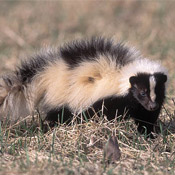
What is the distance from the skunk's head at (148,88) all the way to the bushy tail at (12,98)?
1.27 m

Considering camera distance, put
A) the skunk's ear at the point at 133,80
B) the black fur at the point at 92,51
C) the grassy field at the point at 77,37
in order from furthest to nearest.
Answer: the black fur at the point at 92,51 < the skunk's ear at the point at 133,80 < the grassy field at the point at 77,37

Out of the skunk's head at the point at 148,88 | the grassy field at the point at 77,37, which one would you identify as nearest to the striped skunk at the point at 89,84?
the skunk's head at the point at 148,88

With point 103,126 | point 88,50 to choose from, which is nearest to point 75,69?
A: point 88,50

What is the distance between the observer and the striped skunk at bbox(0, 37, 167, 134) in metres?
4.66

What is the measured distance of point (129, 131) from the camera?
4879 mm

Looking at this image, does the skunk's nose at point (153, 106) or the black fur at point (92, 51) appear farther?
the black fur at point (92, 51)

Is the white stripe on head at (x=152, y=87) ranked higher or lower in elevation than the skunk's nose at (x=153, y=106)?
higher

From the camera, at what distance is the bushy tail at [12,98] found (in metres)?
4.82

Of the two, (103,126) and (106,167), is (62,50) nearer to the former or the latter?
(103,126)

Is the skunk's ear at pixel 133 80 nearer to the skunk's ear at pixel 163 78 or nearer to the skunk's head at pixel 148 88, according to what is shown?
the skunk's head at pixel 148 88

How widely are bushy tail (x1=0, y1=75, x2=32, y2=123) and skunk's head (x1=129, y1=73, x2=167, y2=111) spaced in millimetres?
1270

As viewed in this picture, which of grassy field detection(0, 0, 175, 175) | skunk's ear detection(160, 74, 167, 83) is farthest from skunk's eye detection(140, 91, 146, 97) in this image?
grassy field detection(0, 0, 175, 175)

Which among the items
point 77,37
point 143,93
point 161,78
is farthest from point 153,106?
point 77,37

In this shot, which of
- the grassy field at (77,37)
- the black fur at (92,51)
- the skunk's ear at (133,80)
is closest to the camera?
the grassy field at (77,37)
